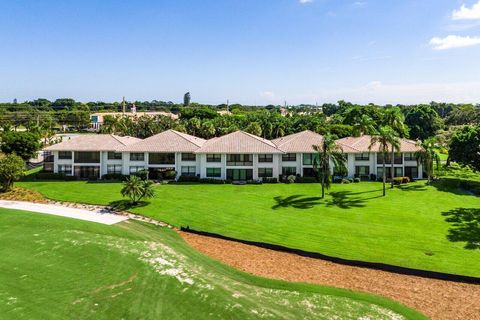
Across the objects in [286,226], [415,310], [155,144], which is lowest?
[415,310]

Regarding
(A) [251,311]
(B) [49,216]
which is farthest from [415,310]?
(B) [49,216]

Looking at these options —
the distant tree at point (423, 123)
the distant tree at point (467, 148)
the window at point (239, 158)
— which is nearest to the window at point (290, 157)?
the window at point (239, 158)

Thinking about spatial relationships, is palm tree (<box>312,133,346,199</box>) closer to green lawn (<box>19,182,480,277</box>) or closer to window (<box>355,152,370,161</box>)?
green lawn (<box>19,182,480,277</box>)

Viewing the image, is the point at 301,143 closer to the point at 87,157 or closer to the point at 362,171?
the point at 362,171

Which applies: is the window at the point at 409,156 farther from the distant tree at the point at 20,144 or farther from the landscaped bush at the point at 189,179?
the distant tree at the point at 20,144

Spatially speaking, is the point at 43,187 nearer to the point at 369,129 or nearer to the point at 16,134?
the point at 16,134

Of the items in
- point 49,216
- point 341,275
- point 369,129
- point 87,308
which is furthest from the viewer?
point 369,129

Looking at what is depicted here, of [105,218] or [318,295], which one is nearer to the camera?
[318,295]
